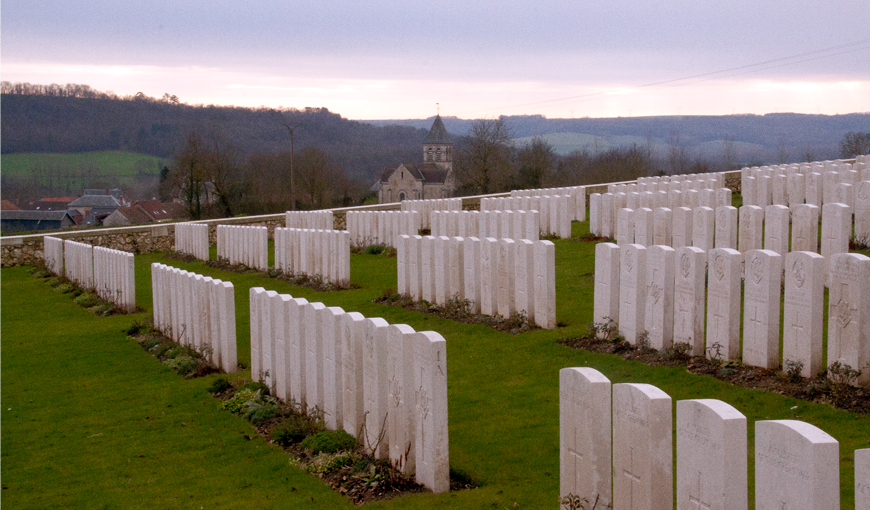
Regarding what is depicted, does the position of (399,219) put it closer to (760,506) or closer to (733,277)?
(733,277)

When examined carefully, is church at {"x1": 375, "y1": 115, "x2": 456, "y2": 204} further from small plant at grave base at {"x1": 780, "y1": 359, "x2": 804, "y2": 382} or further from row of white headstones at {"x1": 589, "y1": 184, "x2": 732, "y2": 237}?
small plant at grave base at {"x1": 780, "y1": 359, "x2": 804, "y2": 382}

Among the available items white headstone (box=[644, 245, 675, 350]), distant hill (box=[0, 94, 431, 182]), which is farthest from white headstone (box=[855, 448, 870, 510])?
distant hill (box=[0, 94, 431, 182])

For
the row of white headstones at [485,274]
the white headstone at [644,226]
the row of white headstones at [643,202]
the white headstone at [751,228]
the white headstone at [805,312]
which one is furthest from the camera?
the row of white headstones at [643,202]

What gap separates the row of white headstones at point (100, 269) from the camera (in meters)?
13.5

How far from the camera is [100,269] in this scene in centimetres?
1529

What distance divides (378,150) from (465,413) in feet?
281

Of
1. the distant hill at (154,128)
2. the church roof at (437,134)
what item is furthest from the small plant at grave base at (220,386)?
the church roof at (437,134)

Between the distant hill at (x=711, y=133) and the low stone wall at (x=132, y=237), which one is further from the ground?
the distant hill at (x=711, y=133)

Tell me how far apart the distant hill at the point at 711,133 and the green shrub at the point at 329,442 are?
48.7 m

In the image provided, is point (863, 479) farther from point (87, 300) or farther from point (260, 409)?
point (87, 300)

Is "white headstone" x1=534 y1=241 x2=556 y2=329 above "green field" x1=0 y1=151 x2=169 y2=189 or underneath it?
underneath

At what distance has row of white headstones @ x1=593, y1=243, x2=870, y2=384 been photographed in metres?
5.92

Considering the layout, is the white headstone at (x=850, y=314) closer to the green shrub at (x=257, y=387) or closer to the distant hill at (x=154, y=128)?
the green shrub at (x=257, y=387)

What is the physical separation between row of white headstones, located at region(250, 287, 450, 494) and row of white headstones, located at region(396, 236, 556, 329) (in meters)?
3.38
